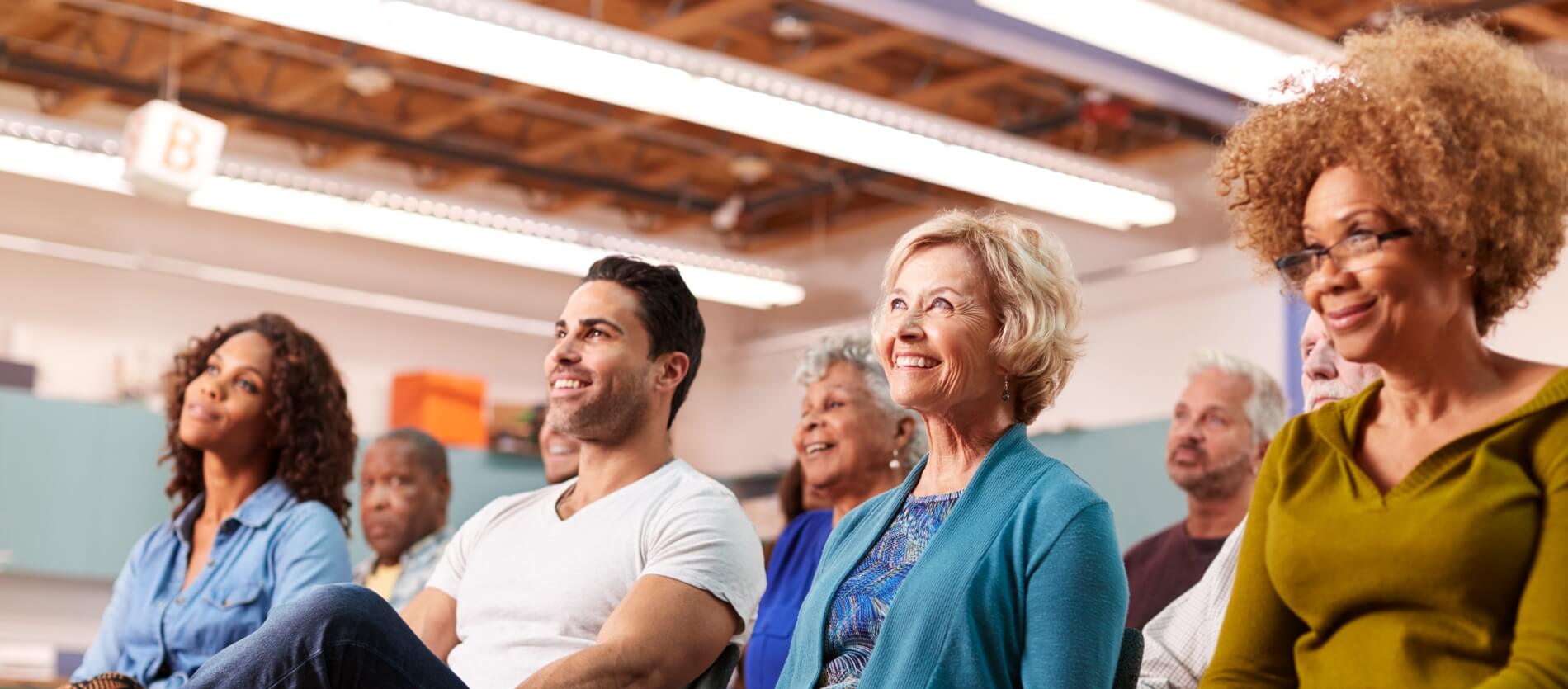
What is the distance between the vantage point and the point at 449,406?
8.09 metres

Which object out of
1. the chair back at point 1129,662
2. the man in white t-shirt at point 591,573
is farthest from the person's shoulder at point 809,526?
the chair back at point 1129,662

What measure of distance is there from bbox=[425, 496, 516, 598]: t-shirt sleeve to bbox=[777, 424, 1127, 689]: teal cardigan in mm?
1071

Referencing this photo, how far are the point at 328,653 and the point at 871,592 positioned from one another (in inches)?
27.4

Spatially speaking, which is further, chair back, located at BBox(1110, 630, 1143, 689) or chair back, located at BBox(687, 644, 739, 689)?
chair back, located at BBox(687, 644, 739, 689)

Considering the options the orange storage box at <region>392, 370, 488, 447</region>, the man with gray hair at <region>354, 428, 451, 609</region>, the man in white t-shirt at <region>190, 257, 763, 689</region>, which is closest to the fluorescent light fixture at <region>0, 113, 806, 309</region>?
the orange storage box at <region>392, 370, 488, 447</region>

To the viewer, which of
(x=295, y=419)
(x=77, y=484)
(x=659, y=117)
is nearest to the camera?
(x=295, y=419)

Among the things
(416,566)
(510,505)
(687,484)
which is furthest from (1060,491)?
(416,566)

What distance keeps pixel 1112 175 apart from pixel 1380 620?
492 cm

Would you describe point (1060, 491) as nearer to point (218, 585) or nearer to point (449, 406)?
point (218, 585)

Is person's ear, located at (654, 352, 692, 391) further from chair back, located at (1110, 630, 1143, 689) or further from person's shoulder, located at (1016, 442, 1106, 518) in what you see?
chair back, located at (1110, 630, 1143, 689)

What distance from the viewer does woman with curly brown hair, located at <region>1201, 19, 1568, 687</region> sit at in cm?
138

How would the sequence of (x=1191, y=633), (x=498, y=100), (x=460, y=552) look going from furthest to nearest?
(x=498, y=100) < (x=460, y=552) < (x=1191, y=633)

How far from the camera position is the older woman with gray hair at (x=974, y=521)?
5.89 feet

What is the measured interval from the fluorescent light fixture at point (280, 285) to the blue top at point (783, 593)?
5.66 m
